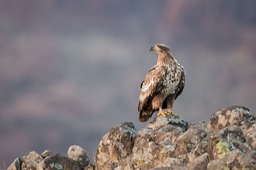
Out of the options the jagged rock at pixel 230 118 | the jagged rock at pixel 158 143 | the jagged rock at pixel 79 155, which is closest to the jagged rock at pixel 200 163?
the jagged rock at pixel 158 143

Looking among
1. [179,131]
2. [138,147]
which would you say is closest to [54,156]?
[138,147]

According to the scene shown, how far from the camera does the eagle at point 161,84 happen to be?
74.0 feet

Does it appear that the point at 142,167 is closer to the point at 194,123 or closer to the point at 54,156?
the point at 194,123

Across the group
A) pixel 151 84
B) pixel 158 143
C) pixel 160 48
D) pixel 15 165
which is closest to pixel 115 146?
pixel 158 143

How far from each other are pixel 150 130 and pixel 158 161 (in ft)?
7.68

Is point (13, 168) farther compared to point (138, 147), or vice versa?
point (13, 168)

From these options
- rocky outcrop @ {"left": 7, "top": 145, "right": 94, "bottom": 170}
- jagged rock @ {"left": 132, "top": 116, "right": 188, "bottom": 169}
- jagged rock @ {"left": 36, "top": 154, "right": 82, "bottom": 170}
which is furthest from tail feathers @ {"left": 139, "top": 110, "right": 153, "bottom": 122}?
jagged rock @ {"left": 36, "top": 154, "right": 82, "bottom": 170}

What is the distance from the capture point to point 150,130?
64.8ft

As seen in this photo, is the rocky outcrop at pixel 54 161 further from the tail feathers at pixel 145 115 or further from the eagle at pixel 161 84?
the eagle at pixel 161 84

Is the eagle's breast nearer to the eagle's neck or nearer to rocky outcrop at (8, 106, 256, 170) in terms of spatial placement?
the eagle's neck

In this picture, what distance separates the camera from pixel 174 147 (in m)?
17.0

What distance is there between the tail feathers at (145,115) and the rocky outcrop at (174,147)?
1.81 m

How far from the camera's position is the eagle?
2255 cm

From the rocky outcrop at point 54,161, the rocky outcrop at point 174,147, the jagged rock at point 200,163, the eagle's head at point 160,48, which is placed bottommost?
the jagged rock at point 200,163
